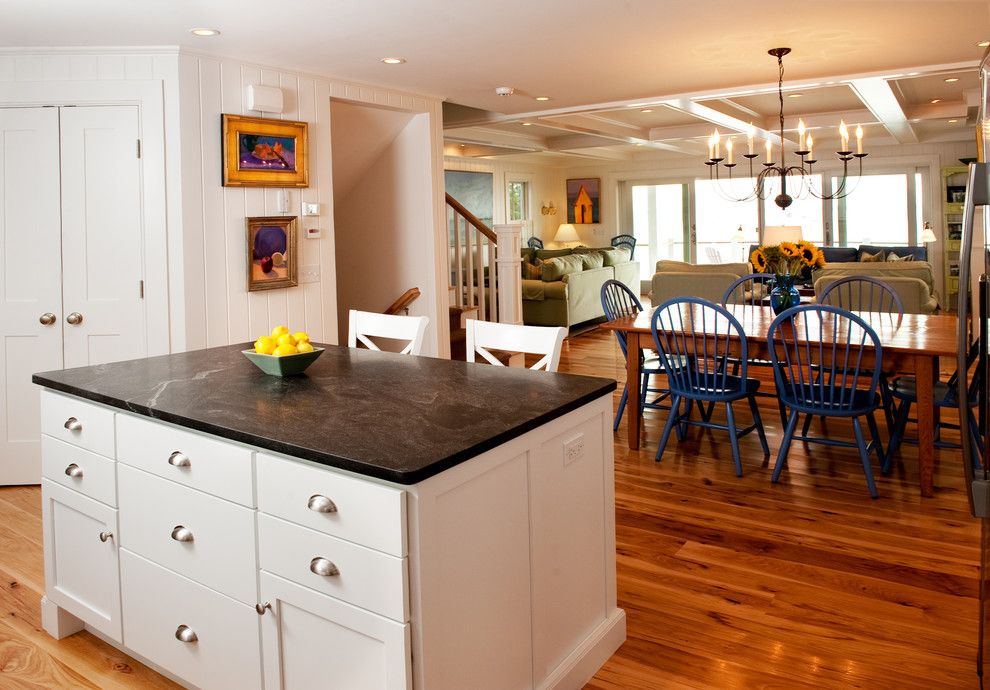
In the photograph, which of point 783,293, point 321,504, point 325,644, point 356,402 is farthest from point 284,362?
point 783,293

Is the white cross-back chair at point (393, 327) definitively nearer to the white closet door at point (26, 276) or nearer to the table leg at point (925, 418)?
the white closet door at point (26, 276)

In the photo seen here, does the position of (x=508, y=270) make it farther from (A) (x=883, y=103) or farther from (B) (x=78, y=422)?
(B) (x=78, y=422)

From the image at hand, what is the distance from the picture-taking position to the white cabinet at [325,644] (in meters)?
1.71

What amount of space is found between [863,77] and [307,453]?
212 inches

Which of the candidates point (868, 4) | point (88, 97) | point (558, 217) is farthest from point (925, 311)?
point (558, 217)

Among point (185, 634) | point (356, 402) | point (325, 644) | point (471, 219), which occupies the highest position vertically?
point (471, 219)

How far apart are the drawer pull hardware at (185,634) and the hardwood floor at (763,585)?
0.30 meters

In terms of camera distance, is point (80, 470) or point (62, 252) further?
point (62, 252)

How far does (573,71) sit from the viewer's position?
17.5 ft

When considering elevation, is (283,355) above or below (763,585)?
above

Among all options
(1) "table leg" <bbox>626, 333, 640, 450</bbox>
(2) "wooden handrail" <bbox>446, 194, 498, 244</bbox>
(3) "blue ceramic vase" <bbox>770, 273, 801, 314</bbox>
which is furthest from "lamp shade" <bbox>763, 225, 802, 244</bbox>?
(1) "table leg" <bbox>626, 333, 640, 450</bbox>

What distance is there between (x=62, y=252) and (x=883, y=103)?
22.5ft

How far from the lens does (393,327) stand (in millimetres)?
3473

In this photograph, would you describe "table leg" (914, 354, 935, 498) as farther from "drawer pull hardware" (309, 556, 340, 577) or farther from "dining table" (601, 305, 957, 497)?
"drawer pull hardware" (309, 556, 340, 577)
